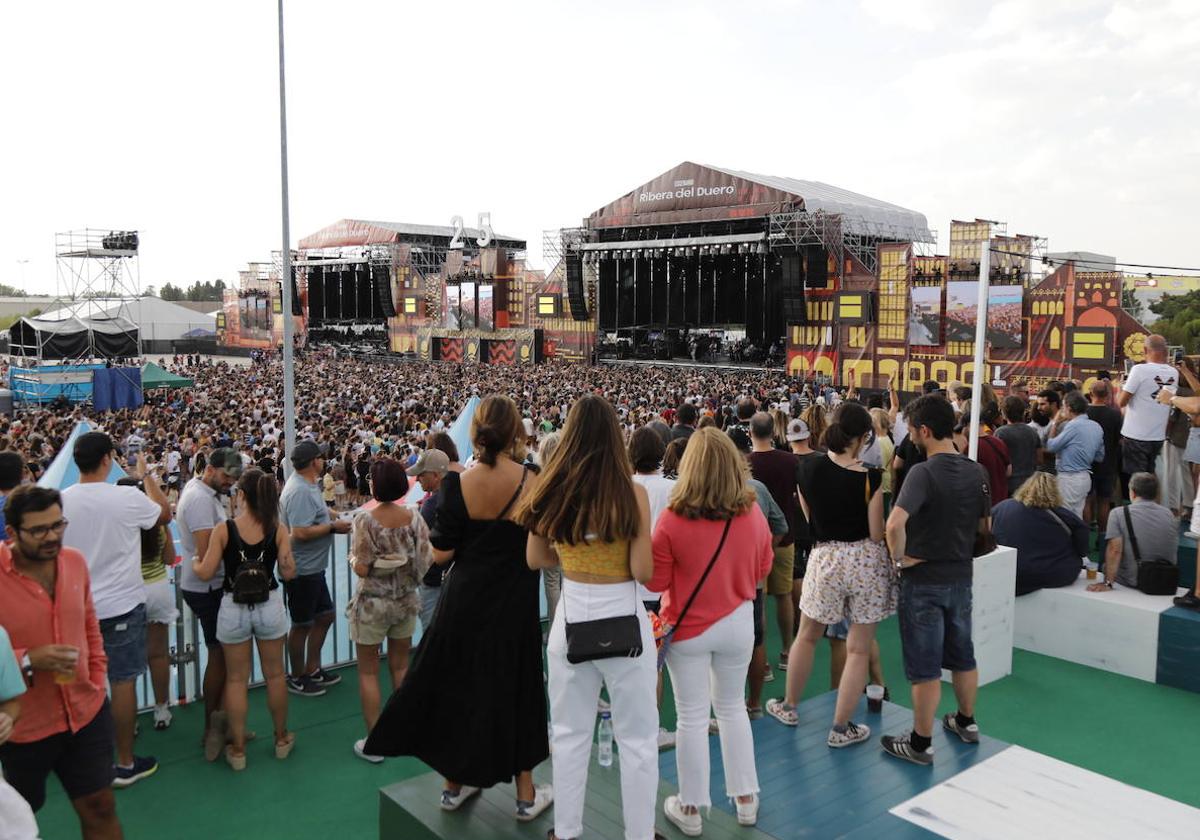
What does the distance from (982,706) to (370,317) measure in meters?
48.7

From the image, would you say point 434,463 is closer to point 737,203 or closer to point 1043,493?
point 1043,493

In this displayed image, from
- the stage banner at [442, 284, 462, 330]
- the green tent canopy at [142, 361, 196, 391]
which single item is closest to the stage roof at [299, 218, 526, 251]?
the stage banner at [442, 284, 462, 330]

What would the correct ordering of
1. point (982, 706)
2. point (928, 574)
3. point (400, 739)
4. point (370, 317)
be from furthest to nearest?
point (370, 317), point (982, 706), point (928, 574), point (400, 739)

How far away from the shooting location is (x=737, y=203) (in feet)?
104

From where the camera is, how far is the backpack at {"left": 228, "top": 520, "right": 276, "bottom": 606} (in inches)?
154

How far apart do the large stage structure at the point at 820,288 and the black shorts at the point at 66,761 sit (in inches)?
694

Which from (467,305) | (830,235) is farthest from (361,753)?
(467,305)

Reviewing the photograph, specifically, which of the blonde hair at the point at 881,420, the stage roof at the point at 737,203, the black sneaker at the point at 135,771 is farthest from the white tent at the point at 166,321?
the black sneaker at the point at 135,771

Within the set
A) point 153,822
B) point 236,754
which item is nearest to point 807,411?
point 236,754

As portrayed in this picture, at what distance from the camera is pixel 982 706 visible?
4789mm

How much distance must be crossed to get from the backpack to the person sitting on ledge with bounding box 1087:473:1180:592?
4691 mm

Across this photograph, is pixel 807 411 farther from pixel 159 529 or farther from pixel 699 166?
pixel 699 166

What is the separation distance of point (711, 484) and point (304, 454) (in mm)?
2310

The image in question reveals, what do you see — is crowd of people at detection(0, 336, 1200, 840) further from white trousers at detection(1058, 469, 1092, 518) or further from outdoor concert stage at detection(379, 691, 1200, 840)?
white trousers at detection(1058, 469, 1092, 518)
